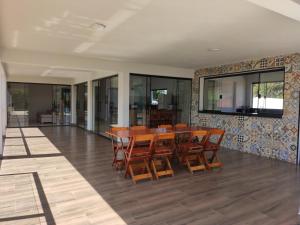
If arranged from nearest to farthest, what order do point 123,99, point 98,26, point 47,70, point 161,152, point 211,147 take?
point 98,26 → point 161,152 → point 211,147 → point 123,99 → point 47,70

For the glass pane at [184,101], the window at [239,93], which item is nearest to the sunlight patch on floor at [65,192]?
the glass pane at [184,101]

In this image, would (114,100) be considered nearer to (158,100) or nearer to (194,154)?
(158,100)

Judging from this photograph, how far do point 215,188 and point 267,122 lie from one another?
3054 millimetres

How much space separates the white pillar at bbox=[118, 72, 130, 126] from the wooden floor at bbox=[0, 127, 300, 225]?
1.99m

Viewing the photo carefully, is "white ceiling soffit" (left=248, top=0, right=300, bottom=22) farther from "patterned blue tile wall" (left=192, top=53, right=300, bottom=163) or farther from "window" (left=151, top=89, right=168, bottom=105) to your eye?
"window" (left=151, top=89, right=168, bottom=105)

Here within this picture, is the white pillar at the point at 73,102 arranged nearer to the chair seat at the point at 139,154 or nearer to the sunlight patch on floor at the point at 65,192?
the sunlight patch on floor at the point at 65,192

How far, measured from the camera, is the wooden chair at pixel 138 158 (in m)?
3.78

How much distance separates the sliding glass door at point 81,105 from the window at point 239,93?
528cm

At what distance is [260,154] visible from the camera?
595 cm

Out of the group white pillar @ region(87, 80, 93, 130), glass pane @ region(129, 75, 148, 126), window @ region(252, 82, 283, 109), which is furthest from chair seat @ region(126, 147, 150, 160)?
white pillar @ region(87, 80, 93, 130)

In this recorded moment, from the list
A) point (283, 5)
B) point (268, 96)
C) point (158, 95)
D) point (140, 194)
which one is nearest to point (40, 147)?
point (158, 95)

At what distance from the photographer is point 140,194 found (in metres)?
3.33

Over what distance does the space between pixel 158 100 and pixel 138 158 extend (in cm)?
400

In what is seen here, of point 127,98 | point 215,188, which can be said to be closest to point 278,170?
point 215,188
